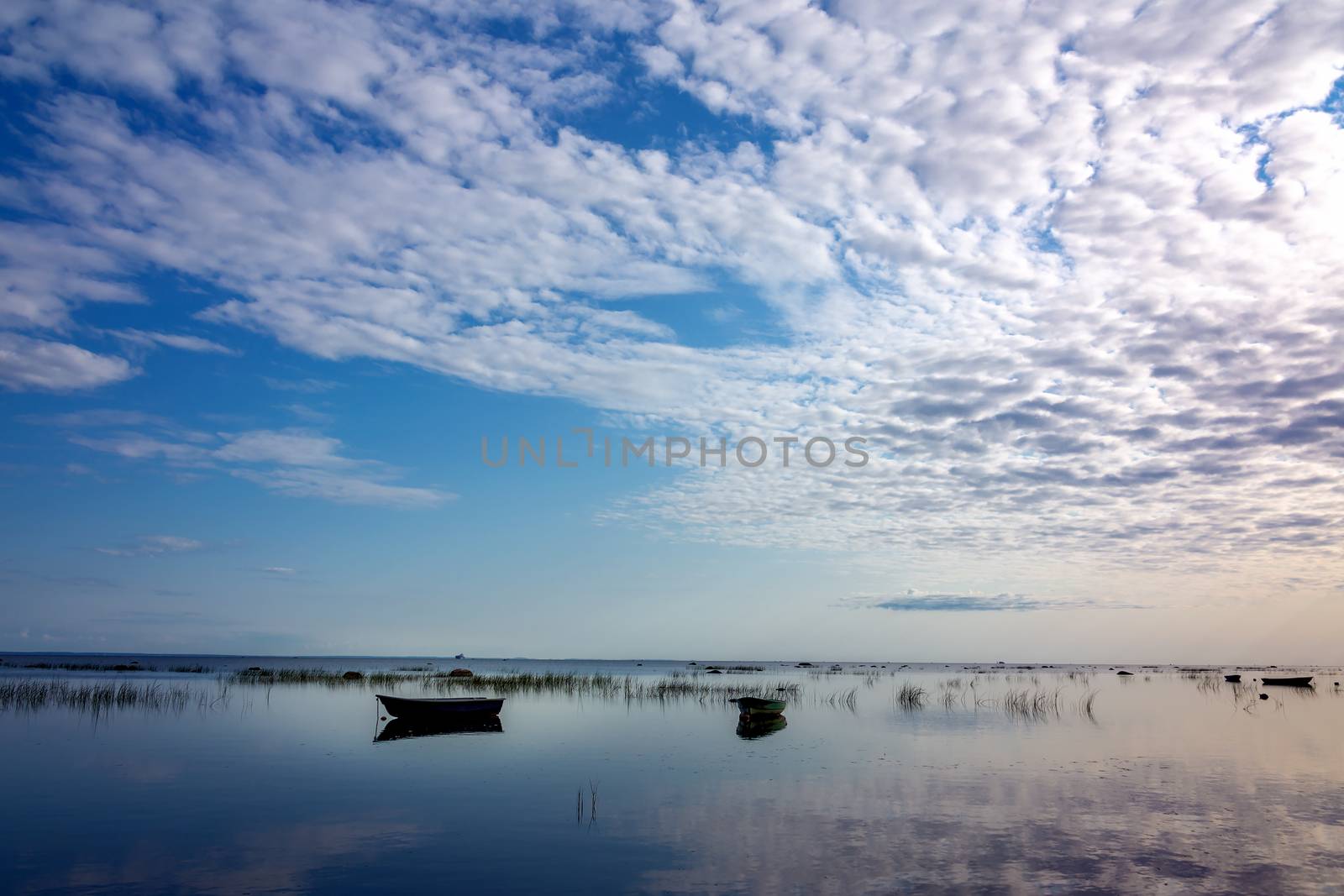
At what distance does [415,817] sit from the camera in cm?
1666

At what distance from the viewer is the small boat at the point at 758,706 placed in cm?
3503

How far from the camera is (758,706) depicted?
35.3 meters

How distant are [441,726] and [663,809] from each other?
1799 cm

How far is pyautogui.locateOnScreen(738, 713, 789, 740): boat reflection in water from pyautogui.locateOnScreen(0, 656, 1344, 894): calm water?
20.3 inches

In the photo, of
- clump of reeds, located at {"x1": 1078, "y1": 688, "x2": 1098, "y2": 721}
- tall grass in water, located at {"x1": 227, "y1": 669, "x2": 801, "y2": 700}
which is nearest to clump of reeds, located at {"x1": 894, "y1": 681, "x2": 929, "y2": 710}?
tall grass in water, located at {"x1": 227, "y1": 669, "x2": 801, "y2": 700}

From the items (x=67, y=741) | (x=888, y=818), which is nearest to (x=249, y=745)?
(x=67, y=741)

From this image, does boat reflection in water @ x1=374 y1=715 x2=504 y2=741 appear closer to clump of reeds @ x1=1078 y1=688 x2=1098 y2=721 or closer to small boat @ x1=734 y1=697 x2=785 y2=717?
small boat @ x1=734 y1=697 x2=785 y2=717

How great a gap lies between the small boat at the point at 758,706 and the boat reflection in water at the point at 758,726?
0.13 meters

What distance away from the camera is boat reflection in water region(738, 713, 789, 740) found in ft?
104

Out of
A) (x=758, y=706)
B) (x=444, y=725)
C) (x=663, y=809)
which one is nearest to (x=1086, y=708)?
(x=758, y=706)

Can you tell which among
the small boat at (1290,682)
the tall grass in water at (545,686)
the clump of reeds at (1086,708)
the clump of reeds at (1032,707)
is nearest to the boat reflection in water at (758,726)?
the clump of reeds at (1032,707)

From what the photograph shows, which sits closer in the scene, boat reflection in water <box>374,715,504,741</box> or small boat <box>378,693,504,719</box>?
boat reflection in water <box>374,715,504,741</box>

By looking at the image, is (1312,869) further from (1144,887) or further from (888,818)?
(888,818)

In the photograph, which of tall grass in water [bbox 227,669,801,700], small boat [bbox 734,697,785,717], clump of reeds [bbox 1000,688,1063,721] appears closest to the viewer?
small boat [bbox 734,697,785,717]
